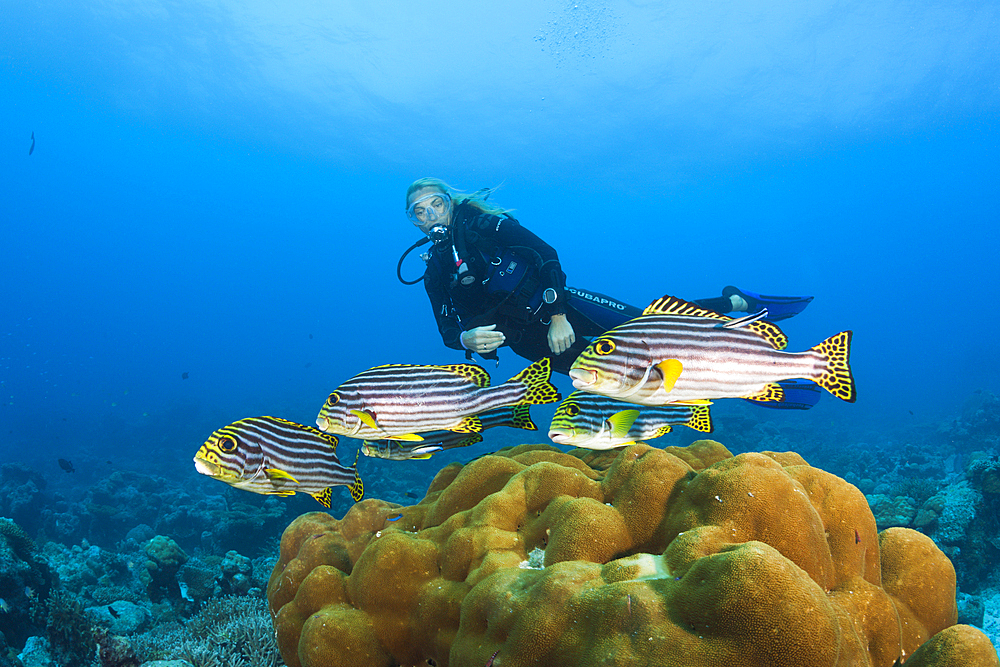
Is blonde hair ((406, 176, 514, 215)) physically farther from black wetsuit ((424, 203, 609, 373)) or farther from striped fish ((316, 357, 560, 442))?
striped fish ((316, 357, 560, 442))

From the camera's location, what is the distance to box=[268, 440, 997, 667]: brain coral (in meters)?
1.53

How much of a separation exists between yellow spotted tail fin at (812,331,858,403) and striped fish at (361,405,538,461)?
1.75 meters

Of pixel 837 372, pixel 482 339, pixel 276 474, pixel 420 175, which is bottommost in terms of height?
pixel 276 474

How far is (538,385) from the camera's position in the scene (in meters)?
3.26

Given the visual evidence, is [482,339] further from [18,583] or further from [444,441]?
[18,583]

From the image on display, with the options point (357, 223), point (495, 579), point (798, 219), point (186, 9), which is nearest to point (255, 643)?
point (495, 579)

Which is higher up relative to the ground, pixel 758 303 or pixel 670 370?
pixel 758 303

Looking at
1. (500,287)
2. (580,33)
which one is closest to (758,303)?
(500,287)

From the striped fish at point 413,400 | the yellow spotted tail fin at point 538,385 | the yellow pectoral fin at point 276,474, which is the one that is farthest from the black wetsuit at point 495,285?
the yellow pectoral fin at point 276,474

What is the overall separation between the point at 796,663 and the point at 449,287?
5.39 meters

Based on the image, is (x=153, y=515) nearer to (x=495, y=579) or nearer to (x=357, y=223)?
(x=495, y=579)

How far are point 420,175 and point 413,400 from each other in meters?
69.7

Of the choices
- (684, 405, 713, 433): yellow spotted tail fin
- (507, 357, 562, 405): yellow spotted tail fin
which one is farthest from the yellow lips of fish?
(684, 405, 713, 433): yellow spotted tail fin

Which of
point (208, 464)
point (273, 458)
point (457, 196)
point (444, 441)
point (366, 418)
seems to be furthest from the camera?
point (457, 196)
